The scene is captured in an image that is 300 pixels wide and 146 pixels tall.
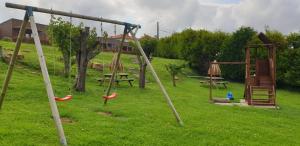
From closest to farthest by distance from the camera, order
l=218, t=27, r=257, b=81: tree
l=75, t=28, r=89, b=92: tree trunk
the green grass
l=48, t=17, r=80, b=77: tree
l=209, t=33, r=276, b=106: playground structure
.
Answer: the green grass, l=75, t=28, r=89, b=92: tree trunk, l=209, t=33, r=276, b=106: playground structure, l=48, t=17, r=80, b=77: tree, l=218, t=27, r=257, b=81: tree

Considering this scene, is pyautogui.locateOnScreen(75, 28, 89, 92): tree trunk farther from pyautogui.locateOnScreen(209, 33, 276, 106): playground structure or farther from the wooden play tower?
the wooden play tower

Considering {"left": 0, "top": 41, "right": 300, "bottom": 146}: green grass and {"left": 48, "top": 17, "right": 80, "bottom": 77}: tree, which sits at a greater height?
{"left": 48, "top": 17, "right": 80, "bottom": 77}: tree

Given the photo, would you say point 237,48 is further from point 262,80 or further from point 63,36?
point 63,36

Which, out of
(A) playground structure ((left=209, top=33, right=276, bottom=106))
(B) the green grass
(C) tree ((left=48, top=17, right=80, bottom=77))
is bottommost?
(B) the green grass

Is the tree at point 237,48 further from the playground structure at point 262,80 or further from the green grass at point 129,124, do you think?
the green grass at point 129,124

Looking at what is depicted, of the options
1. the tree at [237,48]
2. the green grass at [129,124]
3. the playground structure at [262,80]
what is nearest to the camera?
the green grass at [129,124]

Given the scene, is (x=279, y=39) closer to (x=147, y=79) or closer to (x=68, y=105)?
(x=147, y=79)

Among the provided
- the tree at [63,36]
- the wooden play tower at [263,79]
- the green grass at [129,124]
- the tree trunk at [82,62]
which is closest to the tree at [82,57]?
the tree trunk at [82,62]

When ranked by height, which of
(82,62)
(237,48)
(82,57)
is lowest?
(82,62)

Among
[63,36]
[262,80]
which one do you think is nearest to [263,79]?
[262,80]

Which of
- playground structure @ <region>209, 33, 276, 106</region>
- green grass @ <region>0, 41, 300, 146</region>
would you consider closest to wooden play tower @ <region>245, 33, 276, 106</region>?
playground structure @ <region>209, 33, 276, 106</region>

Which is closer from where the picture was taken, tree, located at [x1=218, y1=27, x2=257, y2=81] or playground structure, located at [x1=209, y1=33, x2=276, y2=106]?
playground structure, located at [x1=209, y1=33, x2=276, y2=106]

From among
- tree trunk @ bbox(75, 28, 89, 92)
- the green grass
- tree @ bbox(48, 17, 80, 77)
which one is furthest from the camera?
tree @ bbox(48, 17, 80, 77)

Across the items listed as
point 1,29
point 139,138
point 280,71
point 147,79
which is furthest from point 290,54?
point 1,29
